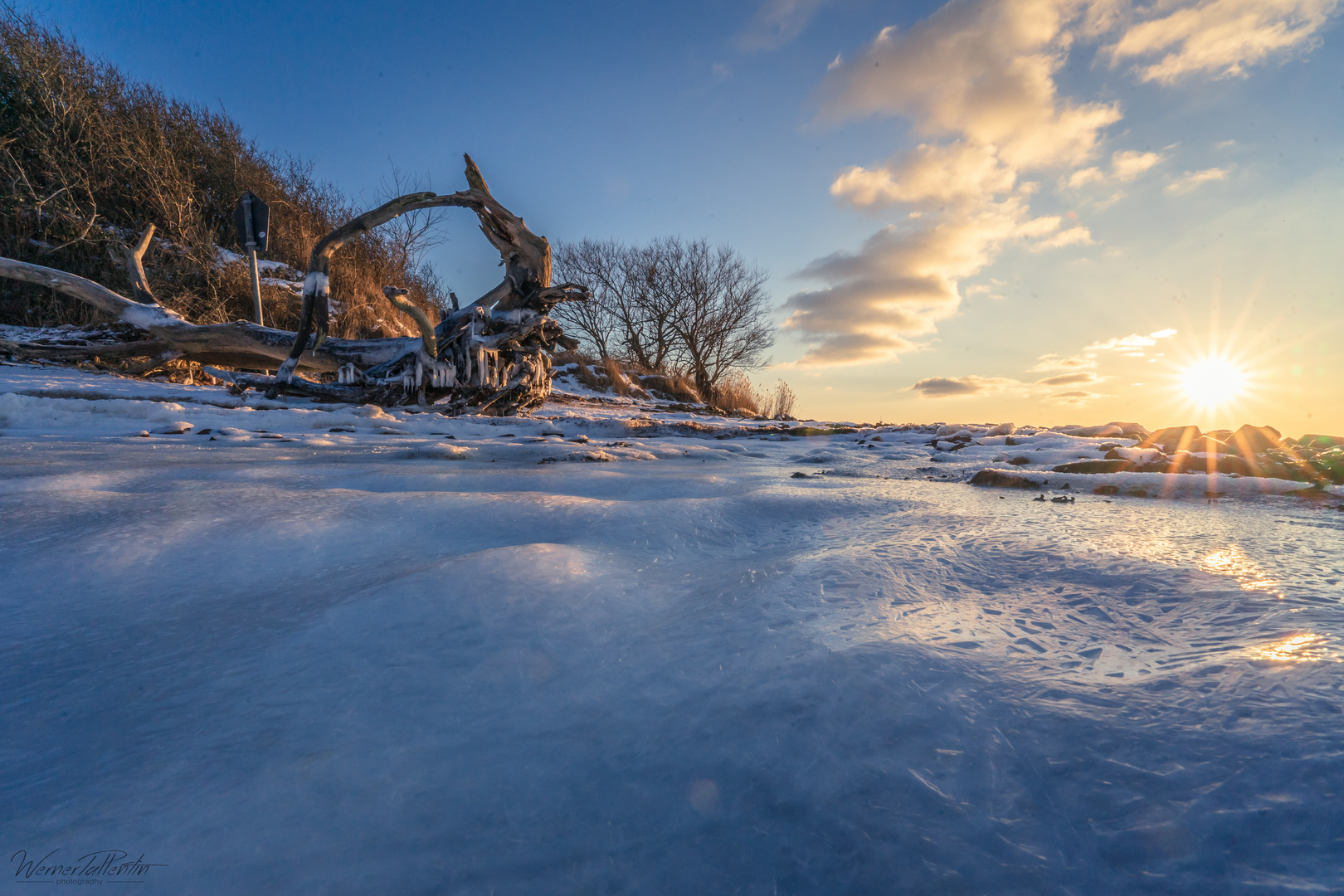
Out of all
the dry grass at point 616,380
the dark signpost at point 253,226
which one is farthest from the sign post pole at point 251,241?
the dry grass at point 616,380

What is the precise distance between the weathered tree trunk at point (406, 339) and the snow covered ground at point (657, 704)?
3.84 meters

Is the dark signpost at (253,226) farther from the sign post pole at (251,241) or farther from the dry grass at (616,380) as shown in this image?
the dry grass at (616,380)

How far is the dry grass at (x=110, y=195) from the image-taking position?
7.73m

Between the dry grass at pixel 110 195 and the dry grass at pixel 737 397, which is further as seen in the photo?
the dry grass at pixel 737 397

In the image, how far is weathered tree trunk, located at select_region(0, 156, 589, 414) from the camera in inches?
195

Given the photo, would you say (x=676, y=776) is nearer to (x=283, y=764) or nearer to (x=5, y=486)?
(x=283, y=764)

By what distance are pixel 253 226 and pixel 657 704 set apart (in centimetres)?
955

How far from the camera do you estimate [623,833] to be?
440 millimetres

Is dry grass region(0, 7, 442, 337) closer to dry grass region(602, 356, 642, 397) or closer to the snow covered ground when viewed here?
dry grass region(602, 356, 642, 397)

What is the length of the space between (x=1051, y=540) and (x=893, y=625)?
741mm

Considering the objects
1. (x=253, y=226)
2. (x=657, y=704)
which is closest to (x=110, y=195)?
(x=253, y=226)

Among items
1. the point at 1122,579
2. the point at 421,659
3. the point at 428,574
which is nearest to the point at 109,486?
the point at 428,574

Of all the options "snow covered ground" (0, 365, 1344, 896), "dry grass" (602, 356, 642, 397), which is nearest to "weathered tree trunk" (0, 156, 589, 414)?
"snow covered ground" (0, 365, 1344, 896)

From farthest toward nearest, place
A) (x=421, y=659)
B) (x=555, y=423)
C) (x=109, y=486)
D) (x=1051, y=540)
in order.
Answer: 1. (x=555, y=423)
2. (x=109, y=486)
3. (x=1051, y=540)
4. (x=421, y=659)
